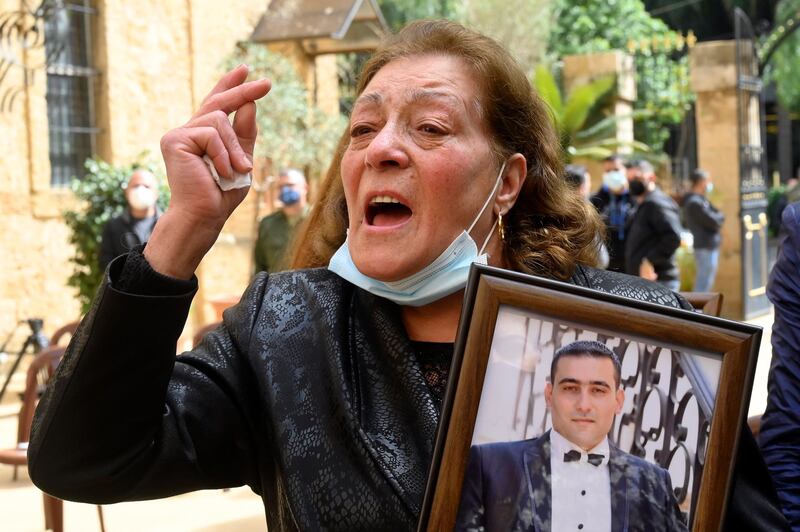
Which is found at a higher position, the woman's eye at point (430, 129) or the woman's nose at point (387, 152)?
the woman's eye at point (430, 129)

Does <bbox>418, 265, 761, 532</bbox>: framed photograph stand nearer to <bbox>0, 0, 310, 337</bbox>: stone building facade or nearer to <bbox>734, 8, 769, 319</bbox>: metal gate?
<bbox>0, 0, 310, 337</bbox>: stone building facade

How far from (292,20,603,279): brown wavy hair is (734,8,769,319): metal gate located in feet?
37.4

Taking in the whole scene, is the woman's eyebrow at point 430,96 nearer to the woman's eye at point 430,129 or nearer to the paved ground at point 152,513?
the woman's eye at point 430,129

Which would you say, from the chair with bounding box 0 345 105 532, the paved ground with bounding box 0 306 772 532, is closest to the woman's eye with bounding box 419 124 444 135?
the chair with bounding box 0 345 105 532

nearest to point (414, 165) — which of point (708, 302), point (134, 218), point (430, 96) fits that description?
point (430, 96)

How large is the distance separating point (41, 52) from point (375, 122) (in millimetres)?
9693

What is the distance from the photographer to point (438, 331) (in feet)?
6.59

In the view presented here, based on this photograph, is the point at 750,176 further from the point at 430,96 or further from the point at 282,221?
the point at 430,96

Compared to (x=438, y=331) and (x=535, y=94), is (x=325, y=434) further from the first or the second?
(x=535, y=94)

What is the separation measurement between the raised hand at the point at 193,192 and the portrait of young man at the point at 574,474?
1.75 ft

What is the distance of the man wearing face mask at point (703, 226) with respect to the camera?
12.1m

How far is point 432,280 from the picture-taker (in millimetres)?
1941

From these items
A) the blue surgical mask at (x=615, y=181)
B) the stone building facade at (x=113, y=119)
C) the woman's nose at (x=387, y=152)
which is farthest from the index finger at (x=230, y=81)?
the blue surgical mask at (x=615, y=181)

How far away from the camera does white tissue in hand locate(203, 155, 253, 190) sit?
169 cm
